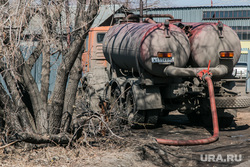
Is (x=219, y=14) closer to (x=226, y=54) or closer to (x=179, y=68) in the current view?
(x=226, y=54)

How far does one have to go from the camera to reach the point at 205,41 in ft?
30.3

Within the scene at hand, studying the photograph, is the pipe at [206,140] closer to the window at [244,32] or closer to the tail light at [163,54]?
the tail light at [163,54]

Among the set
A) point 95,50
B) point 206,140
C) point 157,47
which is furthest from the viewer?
point 95,50

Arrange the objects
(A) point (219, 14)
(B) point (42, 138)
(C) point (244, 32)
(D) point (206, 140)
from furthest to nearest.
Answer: (C) point (244, 32) < (A) point (219, 14) < (D) point (206, 140) < (B) point (42, 138)

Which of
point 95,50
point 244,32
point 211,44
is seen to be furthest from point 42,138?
point 244,32

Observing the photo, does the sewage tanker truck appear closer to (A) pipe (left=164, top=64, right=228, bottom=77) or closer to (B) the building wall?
(A) pipe (left=164, top=64, right=228, bottom=77)

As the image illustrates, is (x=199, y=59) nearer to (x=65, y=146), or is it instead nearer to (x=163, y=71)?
(x=163, y=71)

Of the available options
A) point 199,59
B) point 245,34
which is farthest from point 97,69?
point 245,34

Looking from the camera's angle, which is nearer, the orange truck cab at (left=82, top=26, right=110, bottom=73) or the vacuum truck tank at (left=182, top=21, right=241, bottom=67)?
the vacuum truck tank at (left=182, top=21, right=241, bottom=67)

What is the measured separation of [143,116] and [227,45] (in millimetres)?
2564

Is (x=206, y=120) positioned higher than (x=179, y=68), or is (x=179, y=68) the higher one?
(x=179, y=68)

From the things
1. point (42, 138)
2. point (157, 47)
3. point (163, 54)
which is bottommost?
point (42, 138)

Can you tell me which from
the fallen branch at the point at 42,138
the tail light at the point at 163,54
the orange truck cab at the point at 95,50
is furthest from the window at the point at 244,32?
the fallen branch at the point at 42,138

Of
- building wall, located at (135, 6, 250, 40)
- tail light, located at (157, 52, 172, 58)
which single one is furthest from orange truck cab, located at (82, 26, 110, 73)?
building wall, located at (135, 6, 250, 40)
